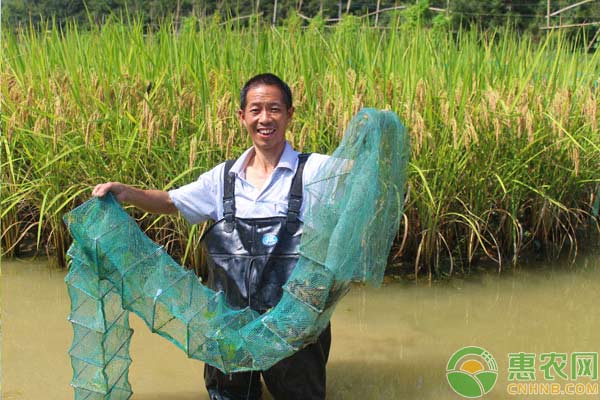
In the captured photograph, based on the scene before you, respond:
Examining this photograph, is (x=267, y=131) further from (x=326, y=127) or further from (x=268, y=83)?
(x=326, y=127)

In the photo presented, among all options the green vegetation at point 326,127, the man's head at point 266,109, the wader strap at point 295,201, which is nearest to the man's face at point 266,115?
the man's head at point 266,109

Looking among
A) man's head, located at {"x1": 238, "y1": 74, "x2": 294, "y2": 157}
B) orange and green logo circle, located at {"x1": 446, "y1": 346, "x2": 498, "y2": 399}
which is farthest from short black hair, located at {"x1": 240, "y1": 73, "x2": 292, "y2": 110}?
orange and green logo circle, located at {"x1": 446, "y1": 346, "x2": 498, "y2": 399}

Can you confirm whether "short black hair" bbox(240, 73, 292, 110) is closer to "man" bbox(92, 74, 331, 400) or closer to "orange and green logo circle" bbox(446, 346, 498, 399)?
"man" bbox(92, 74, 331, 400)

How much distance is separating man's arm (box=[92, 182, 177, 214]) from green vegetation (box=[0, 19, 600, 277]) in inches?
36.6

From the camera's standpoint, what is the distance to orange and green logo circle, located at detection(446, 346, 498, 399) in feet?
9.65

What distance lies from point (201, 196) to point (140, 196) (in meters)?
0.20

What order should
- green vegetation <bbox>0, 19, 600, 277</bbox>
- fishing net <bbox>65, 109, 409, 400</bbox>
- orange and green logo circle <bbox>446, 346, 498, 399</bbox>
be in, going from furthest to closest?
green vegetation <bbox>0, 19, 600, 277</bbox> → orange and green logo circle <bbox>446, 346, 498, 399</bbox> → fishing net <bbox>65, 109, 409, 400</bbox>

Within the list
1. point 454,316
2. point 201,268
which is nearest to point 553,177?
point 454,316

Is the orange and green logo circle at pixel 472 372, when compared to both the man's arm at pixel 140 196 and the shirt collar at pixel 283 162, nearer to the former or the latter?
the shirt collar at pixel 283 162

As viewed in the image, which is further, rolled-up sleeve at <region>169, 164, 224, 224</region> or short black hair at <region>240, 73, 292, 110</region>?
rolled-up sleeve at <region>169, 164, 224, 224</region>

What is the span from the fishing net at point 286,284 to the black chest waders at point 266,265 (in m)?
0.09

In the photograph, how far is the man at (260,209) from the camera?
2.35 m

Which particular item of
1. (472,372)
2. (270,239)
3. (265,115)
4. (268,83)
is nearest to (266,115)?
(265,115)

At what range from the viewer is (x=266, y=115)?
2.38 meters
